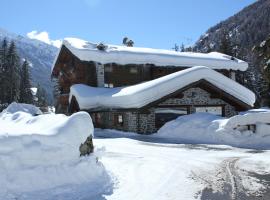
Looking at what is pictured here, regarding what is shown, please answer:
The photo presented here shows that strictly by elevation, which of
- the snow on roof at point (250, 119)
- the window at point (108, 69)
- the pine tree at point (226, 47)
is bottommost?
the snow on roof at point (250, 119)

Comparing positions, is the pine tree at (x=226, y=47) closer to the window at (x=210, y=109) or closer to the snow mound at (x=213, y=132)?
the window at (x=210, y=109)

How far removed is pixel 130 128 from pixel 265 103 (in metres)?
29.9

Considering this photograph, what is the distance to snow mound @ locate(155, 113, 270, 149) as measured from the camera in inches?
743

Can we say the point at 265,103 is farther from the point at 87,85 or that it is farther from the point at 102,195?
the point at 102,195

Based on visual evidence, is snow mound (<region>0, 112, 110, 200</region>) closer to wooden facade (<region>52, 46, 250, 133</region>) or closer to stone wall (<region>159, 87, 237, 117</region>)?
wooden facade (<region>52, 46, 250, 133</region>)

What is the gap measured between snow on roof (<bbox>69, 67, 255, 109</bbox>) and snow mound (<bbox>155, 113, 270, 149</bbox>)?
2464mm

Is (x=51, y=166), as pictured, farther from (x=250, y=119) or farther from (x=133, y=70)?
(x=133, y=70)

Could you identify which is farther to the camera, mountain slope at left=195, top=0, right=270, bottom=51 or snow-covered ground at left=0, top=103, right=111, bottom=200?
mountain slope at left=195, top=0, right=270, bottom=51

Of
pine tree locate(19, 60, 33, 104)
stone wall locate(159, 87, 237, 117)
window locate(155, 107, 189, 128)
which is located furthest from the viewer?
pine tree locate(19, 60, 33, 104)

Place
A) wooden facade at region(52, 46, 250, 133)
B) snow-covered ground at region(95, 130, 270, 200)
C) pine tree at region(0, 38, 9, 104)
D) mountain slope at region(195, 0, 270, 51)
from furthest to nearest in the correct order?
mountain slope at region(195, 0, 270, 51)
pine tree at region(0, 38, 9, 104)
wooden facade at region(52, 46, 250, 133)
snow-covered ground at region(95, 130, 270, 200)

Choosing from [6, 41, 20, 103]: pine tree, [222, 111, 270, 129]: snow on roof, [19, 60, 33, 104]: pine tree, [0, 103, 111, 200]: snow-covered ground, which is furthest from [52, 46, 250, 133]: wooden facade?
[19, 60, 33, 104]: pine tree

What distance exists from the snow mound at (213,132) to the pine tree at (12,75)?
39.7 meters

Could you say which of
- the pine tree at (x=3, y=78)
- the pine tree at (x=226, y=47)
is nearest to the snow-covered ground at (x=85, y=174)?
the pine tree at (x=226, y=47)

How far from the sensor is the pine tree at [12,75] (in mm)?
58969
